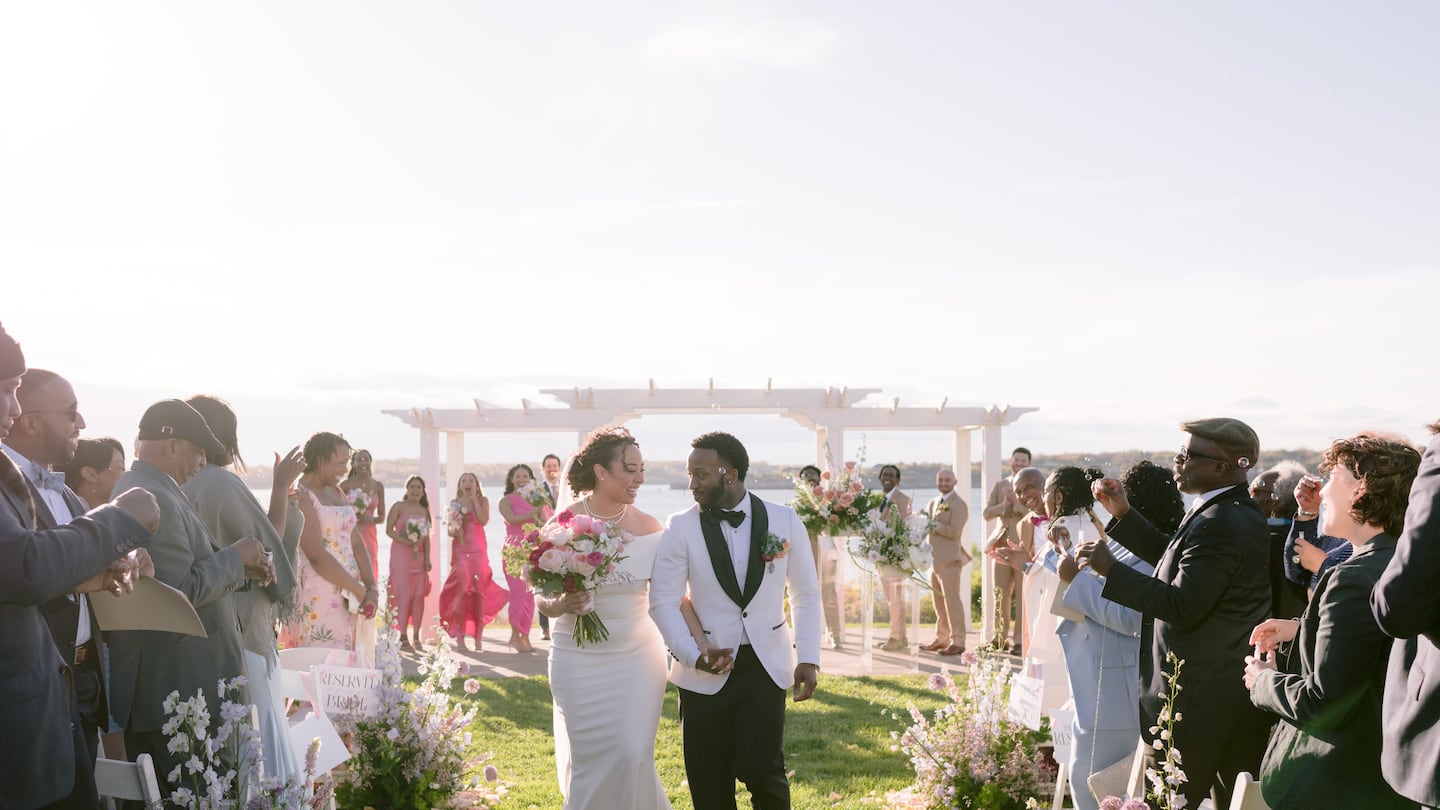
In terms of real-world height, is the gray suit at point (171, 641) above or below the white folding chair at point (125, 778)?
above

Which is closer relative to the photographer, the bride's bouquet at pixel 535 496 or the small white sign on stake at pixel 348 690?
the small white sign on stake at pixel 348 690

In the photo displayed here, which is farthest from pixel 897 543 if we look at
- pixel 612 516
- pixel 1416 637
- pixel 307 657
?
pixel 1416 637

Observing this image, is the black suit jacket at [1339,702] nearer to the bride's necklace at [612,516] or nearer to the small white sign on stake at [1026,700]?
the small white sign on stake at [1026,700]

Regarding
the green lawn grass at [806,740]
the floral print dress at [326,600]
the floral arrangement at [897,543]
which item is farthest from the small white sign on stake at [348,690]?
the floral arrangement at [897,543]

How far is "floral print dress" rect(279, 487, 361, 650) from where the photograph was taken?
7484 millimetres

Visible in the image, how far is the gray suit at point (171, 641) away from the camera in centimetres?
389

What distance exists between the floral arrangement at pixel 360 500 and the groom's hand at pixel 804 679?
5.48 m

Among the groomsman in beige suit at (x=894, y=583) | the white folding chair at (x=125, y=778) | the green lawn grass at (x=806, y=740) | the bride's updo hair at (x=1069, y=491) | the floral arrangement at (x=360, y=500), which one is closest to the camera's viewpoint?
the white folding chair at (x=125, y=778)

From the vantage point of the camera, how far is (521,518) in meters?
12.6

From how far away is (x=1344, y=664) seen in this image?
3.03 m

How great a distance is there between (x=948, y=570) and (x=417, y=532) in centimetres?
596

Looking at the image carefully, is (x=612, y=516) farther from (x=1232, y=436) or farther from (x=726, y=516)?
(x=1232, y=436)

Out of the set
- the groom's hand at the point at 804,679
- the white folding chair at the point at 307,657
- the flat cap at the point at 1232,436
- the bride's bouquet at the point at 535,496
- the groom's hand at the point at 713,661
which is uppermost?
the flat cap at the point at 1232,436

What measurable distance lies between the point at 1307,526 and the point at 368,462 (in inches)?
349
